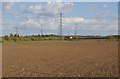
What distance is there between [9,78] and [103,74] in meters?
4.01

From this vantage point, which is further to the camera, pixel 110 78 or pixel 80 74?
pixel 80 74

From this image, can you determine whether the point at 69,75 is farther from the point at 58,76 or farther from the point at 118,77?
the point at 118,77

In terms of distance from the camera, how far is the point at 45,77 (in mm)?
12648

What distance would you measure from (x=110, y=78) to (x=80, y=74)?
158cm

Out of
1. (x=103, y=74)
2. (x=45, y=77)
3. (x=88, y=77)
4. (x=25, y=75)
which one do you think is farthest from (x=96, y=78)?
(x=25, y=75)

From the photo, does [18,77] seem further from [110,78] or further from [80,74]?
[110,78]

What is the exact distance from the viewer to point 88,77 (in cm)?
1252

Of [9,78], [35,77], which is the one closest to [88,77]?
[35,77]

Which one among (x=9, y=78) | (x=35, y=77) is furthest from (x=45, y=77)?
(x=9, y=78)

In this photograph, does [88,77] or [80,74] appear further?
[80,74]

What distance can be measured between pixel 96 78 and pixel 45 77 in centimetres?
206

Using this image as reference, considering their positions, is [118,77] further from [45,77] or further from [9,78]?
[9,78]

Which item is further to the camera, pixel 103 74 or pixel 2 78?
pixel 103 74

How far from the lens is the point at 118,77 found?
493 inches
